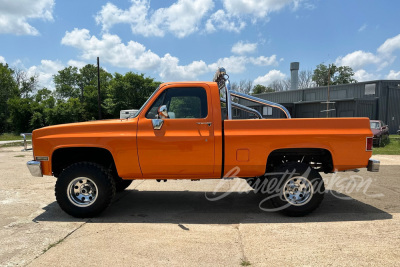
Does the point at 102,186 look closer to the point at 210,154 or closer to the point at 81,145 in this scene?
the point at 81,145

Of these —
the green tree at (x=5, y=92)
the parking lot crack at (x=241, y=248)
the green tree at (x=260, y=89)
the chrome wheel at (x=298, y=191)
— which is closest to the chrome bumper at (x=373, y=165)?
the chrome wheel at (x=298, y=191)

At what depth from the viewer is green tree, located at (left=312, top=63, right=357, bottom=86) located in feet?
A: 208

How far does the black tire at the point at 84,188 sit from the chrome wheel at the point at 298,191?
277 centimetres

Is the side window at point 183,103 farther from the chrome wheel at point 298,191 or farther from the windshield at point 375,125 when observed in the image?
the windshield at point 375,125

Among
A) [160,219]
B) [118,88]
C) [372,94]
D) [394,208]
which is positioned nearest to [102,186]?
[160,219]

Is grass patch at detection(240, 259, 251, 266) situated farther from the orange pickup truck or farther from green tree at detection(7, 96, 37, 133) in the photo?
green tree at detection(7, 96, 37, 133)

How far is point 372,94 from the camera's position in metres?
25.3

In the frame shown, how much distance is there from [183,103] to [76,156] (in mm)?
2019

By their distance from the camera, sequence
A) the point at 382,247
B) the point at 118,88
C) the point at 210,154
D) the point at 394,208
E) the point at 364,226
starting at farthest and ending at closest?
the point at 118,88 → the point at 394,208 → the point at 210,154 → the point at 364,226 → the point at 382,247

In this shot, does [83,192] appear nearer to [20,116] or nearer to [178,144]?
[178,144]

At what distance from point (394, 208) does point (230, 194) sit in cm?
293

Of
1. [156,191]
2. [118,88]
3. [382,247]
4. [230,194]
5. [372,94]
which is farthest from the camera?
[118,88]

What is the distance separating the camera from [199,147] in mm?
4270

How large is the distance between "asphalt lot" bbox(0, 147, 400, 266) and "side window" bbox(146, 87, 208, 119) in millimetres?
1654
